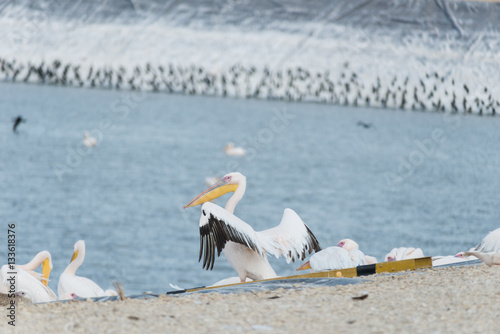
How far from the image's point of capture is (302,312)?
4.61 meters

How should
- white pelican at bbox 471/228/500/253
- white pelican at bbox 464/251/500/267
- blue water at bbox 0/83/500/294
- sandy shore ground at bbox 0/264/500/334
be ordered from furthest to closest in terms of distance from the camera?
1. blue water at bbox 0/83/500/294
2. white pelican at bbox 471/228/500/253
3. white pelican at bbox 464/251/500/267
4. sandy shore ground at bbox 0/264/500/334

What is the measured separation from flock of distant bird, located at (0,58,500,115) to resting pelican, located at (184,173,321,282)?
2435 inches

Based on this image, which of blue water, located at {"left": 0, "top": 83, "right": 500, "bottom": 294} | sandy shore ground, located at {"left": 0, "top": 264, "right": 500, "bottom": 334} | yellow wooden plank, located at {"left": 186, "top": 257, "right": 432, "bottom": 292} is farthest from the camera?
blue water, located at {"left": 0, "top": 83, "right": 500, "bottom": 294}

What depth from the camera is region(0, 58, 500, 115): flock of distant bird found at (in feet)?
239

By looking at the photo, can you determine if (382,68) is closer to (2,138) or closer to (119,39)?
(119,39)

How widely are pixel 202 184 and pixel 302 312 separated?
19.6m

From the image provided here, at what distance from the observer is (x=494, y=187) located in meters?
26.5

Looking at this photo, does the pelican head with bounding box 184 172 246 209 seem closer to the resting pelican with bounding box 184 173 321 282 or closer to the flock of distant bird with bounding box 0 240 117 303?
the resting pelican with bounding box 184 173 321 282

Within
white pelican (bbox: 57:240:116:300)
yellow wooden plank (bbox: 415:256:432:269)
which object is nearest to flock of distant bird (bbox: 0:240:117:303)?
white pelican (bbox: 57:240:116:300)

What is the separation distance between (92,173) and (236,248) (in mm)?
20065

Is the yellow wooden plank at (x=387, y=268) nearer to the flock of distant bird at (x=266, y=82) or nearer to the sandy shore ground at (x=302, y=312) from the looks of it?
the sandy shore ground at (x=302, y=312)

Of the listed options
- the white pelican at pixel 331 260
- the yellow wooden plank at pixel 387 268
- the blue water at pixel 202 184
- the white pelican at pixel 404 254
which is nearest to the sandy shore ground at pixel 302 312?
the yellow wooden plank at pixel 387 268

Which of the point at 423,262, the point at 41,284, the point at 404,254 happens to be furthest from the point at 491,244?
the point at 41,284

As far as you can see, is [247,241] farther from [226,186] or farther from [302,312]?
[302,312]
